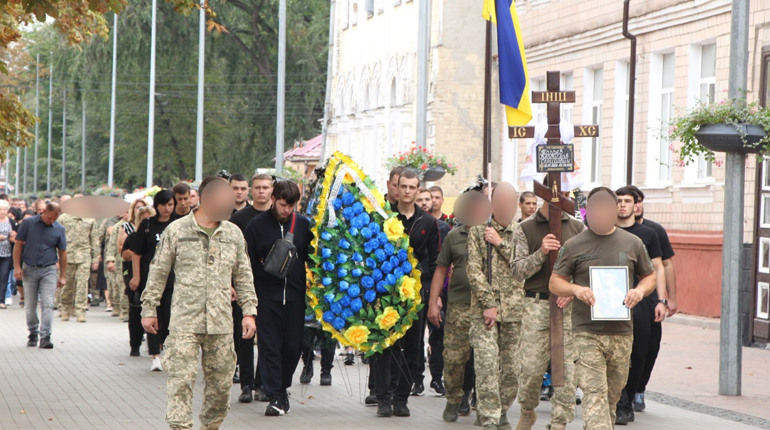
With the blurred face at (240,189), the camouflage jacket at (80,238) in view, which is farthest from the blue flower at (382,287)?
the camouflage jacket at (80,238)

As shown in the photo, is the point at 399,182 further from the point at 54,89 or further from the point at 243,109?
the point at 54,89

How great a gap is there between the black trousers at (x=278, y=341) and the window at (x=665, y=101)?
13.6 metres

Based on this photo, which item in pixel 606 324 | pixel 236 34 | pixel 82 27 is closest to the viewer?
pixel 606 324

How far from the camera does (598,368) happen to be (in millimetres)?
9008

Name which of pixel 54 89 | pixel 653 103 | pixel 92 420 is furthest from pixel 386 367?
pixel 54 89

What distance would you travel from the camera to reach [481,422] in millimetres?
10891

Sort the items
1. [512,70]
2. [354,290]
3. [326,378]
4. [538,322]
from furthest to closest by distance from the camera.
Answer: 1. [326,378]
2. [512,70]
3. [354,290]
4. [538,322]

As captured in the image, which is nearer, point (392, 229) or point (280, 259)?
point (280, 259)

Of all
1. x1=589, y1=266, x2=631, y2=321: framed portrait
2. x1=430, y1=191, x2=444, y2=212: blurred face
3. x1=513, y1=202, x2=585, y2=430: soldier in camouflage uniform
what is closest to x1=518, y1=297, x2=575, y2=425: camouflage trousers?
x1=513, y1=202, x2=585, y2=430: soldier in camouflage uniform

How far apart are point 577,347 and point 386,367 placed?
10.4 ft

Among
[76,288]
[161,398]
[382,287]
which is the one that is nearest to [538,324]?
[382,287]

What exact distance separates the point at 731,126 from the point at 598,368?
514 centimetres

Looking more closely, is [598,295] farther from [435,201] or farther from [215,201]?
[435,201]

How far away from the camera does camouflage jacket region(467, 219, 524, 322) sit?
10.8 meters
